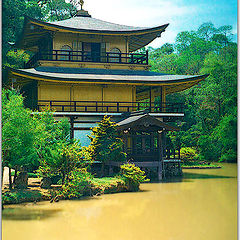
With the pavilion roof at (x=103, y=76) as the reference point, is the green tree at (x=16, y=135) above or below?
below

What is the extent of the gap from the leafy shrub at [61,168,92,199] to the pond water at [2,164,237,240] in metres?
0.48

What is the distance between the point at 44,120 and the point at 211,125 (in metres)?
17.1

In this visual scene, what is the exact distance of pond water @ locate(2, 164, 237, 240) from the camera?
8930mm

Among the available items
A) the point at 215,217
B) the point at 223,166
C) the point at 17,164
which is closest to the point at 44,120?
the point at 17,164

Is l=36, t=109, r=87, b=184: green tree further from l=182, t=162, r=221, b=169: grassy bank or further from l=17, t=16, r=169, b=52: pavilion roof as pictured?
l=182, t=162, r=221, b=169: grassy bank

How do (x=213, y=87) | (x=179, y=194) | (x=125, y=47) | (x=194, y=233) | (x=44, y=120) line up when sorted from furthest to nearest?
(x=213, y=87), (x=125, y=47), (x=44, y=120), (x=179, y=194), (x=194, y=233)

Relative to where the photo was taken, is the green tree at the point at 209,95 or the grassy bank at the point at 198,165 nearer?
the green tree at the point at 209,95

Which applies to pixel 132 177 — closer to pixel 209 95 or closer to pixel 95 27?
pixel 95 27

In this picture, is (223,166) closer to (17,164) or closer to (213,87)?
(213,87)

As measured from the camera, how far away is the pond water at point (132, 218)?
8.93 meters

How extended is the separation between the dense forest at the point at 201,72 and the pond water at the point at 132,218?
6.18 metres

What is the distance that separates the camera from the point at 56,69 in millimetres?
20484

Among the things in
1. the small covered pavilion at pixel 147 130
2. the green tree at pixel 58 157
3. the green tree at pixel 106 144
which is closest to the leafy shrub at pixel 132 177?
the green tree at pixel 58 157

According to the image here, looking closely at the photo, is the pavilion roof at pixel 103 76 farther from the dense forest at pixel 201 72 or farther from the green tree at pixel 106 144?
the green tree at pixel 106 144
